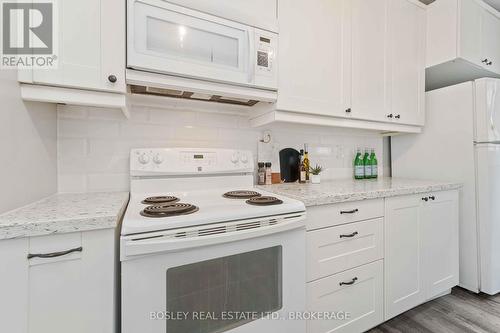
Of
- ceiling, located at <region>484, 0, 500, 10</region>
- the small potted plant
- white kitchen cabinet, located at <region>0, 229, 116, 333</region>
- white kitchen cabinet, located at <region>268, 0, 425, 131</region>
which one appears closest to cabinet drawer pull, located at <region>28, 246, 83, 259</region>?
white kitchen cabinet, located at <region>0, 229, 116, 333</region>

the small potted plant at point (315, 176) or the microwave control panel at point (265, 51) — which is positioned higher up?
the microwave control panel at point (265, 51)

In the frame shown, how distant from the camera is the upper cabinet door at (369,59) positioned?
171cm

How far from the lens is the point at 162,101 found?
1.45 metres

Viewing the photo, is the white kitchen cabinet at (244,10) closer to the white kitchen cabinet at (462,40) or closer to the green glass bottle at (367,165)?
the green glass bottle at (367,165)

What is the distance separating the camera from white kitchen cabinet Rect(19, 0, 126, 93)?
956 mm

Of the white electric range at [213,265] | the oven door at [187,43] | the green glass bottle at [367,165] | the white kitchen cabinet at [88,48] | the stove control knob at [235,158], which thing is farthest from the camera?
the green glass bottle at [367,165]

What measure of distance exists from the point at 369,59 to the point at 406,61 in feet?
1.57

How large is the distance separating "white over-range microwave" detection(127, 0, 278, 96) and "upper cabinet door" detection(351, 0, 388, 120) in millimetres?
739

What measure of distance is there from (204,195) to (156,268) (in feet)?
1.95

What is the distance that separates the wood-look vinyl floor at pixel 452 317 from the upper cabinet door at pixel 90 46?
6.96 feet

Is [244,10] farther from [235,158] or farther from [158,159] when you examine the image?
[158,159]

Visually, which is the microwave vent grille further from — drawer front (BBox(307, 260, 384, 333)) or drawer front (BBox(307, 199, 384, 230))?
drawer front (BBox(307, 260, 384, 333))

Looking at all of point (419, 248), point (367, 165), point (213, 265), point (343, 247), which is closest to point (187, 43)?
point (213, 265)

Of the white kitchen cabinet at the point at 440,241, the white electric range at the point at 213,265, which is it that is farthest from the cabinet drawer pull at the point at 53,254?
the white kitchen cabinet at the point at 440,241
